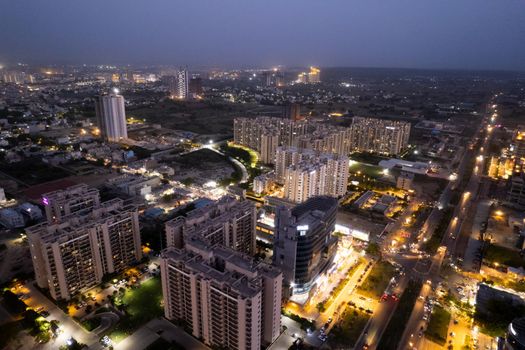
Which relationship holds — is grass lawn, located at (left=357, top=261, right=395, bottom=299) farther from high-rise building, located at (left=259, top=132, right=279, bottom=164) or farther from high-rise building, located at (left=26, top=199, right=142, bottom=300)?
high-rise building, located at (left=259, top=132, right=279, bottom=164)

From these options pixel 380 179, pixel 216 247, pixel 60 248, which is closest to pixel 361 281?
pixel 216 247

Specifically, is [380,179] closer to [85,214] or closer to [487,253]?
[487,253]

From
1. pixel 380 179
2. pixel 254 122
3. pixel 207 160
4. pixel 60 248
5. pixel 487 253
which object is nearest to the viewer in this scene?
pixel 60 248

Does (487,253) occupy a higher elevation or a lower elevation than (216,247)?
lower

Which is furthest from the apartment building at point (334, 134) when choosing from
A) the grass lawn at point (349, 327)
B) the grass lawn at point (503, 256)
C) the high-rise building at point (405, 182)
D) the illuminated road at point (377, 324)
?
the grass lawn at point (349, 327)

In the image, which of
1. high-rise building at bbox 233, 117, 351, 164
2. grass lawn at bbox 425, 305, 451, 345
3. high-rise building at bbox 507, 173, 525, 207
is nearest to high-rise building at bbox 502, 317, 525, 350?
grass lawn at bbox 425, 305, 451, 345

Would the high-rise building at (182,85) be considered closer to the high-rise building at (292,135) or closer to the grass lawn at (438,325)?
the high-rise building at (292,135)

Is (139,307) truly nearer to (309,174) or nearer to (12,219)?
(12,219)
